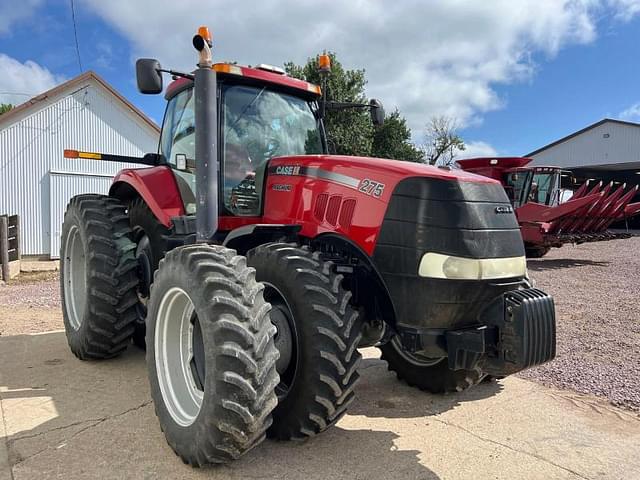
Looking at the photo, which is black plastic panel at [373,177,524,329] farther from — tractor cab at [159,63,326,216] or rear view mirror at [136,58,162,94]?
rear view mirror at [136,58,162,94]

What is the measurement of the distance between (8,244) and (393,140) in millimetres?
20782

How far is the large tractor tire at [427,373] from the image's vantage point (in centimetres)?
347

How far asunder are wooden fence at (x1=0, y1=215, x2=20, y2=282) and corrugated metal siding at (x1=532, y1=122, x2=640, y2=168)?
2835 cm

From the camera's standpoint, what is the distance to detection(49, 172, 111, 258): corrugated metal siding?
14211 millimetres

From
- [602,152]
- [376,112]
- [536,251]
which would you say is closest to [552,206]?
[536,251]

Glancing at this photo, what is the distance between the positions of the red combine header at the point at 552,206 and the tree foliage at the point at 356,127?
4351 millimetres

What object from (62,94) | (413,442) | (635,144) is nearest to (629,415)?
(413,442)

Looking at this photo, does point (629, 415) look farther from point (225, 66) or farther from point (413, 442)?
point (225, 66)

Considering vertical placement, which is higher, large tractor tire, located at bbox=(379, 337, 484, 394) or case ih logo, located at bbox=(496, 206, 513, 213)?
case ih logo, located at bbox=(496, 206, 513, 213)

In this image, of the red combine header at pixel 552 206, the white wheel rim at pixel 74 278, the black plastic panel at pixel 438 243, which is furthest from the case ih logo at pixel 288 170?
the red combine header at pixel 552 206

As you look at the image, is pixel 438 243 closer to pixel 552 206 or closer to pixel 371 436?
pixel 371 436

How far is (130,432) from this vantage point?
3.07 meters

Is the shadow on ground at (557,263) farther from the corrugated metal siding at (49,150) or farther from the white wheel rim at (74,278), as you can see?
the corrugated metal siding at (49,150)

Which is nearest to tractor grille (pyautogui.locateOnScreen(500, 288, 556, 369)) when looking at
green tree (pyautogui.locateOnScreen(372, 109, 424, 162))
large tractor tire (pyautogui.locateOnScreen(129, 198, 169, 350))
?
large tractor tire (pyautogui.locateOnScreen(129, 198, 169, 350))
